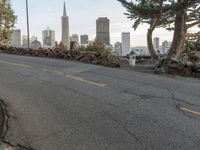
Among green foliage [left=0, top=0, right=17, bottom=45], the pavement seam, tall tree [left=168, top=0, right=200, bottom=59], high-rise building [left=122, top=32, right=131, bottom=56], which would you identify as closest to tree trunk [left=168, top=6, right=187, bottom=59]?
tall tree [left=168, top=0, right=200, bottom=59]

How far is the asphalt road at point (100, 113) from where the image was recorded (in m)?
6.76

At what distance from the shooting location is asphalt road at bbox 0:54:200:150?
6.76 m

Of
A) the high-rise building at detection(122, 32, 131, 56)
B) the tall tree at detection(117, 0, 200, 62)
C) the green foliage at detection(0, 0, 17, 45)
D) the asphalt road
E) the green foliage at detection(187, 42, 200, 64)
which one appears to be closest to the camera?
the asphalt road

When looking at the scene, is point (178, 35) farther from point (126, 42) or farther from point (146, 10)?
point (126, 42)

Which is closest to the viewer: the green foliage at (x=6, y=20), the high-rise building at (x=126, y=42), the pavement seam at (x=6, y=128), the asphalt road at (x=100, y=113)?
the pavement seam at (x=6, y=128)

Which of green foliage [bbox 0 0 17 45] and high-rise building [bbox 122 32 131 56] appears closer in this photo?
green foliage [bbox 0 0 17 45]

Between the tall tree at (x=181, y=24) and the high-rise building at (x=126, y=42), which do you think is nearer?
the tall tree at (x=181, y=24)

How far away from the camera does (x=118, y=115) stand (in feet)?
27.8

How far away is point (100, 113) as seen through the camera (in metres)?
8.66

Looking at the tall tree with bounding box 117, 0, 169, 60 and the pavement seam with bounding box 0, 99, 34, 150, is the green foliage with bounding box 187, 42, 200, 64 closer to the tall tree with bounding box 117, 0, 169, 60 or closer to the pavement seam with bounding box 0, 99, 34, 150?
the tall tree with bounding box 117, 0, 169, 60

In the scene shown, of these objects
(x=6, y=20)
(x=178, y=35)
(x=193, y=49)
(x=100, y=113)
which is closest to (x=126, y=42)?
(x=6, y=20)

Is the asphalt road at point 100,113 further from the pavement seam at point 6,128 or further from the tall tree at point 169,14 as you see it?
the tall tree at point 169,14

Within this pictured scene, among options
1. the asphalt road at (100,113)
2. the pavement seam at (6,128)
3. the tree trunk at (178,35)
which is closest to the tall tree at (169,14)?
the tree trunk at (178,35)

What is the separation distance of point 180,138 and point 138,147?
1023 mm
